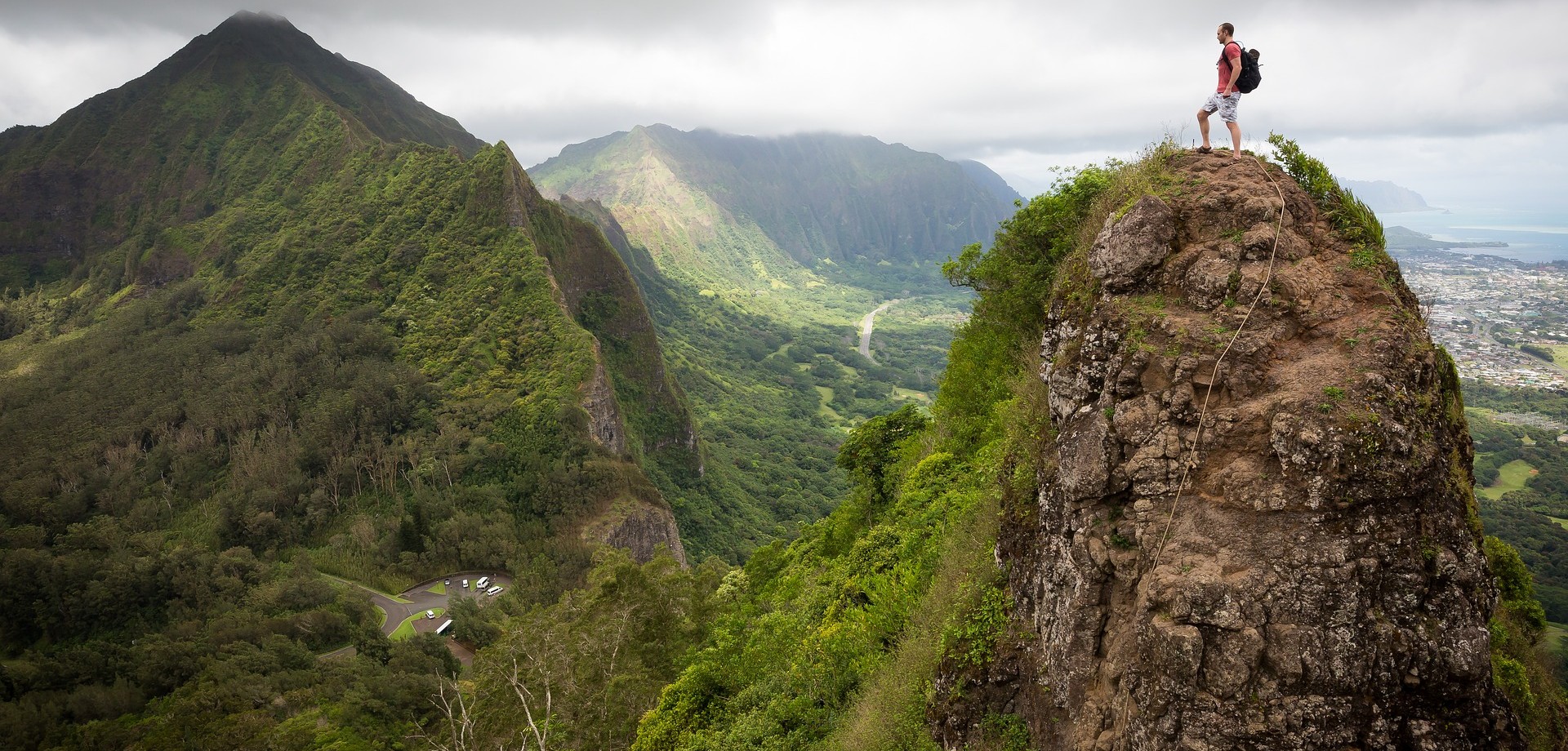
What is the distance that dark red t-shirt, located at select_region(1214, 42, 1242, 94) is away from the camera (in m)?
12.1

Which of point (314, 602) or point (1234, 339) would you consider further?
point (314, 602)

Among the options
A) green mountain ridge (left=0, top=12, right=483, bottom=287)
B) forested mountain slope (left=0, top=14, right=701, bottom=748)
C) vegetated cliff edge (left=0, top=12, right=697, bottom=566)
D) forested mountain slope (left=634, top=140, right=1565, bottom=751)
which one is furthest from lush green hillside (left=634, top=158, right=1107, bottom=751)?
green mountain ridge (left=0, top=12, right=483, bottom=287)

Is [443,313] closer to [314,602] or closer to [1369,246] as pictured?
[314,602]

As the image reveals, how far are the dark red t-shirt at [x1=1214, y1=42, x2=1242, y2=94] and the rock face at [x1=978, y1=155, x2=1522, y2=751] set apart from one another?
2188 millimetres

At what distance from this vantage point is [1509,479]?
192 feet

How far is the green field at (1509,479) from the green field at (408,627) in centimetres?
8613

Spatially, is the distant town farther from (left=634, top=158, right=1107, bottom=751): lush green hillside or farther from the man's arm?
the man's arm

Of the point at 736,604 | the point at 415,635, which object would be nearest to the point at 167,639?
the point at 415,635

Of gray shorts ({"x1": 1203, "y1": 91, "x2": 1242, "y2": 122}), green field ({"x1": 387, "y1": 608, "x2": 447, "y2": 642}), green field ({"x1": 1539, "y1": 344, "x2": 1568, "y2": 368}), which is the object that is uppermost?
gray shorts ({"x1": 1203, "y1": 91, "x2": 1242, "y2": 122})

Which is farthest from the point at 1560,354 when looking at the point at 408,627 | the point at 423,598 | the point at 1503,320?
the point at 423,598

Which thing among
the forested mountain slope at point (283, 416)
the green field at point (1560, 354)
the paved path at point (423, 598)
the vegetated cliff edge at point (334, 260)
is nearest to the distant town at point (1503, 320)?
the green field at point (1560, 354)

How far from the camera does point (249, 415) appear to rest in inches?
3391

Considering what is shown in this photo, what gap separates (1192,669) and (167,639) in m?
74.3

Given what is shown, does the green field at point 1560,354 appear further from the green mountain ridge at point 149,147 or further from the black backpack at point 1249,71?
the green mountain ridge at point 149,147
